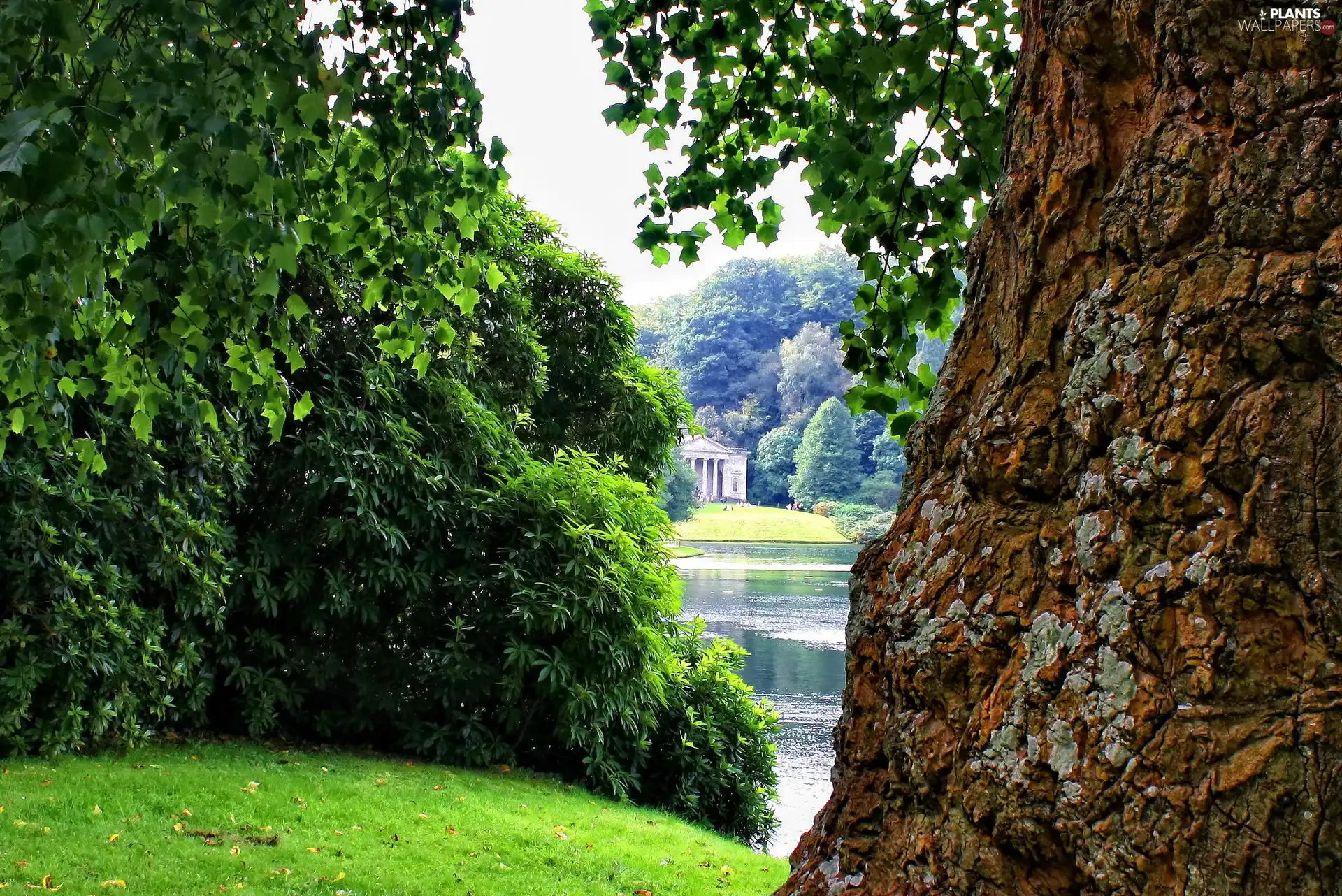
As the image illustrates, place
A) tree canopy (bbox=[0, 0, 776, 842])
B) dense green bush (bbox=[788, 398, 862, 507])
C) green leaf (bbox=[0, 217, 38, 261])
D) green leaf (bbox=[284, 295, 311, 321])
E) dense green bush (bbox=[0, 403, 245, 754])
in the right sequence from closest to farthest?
green leaf (bbox=[0, 217, 38, 261]) → tree canopy (bbox=[0, 0, 776, 842]) → green leaf (bbox=[284, 295, 311, 321]) → dense green bush (bbox=[0, 403, 245, 754]) → dense green bush (bbox=[788, 398, 862, 507])

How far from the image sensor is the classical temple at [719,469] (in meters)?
76.6

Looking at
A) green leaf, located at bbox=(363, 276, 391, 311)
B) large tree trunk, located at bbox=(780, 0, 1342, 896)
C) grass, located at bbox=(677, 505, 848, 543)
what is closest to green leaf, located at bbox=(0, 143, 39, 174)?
large tree trunk, located at bbox=(780, 0, 1342, 896)

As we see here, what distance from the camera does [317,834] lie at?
5703mm

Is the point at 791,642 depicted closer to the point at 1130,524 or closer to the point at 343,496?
the point at 343,496

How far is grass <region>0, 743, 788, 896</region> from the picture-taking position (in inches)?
192

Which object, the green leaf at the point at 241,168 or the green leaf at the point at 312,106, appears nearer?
the green leaf at the point at 241,168

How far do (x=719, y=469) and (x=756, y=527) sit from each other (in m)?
18.6

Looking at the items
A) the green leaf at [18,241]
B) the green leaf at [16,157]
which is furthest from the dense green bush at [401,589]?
the green leaf at [16,157]

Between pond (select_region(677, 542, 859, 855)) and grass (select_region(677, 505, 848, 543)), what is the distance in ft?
41.3

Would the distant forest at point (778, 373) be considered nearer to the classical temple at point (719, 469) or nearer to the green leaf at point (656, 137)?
the classical temple at point (719, 469)

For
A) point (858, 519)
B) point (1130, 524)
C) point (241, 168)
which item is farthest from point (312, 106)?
point (858, 519)

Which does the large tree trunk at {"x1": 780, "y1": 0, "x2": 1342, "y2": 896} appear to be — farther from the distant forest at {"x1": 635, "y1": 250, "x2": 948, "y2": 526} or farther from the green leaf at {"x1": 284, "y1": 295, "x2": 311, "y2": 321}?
the distant forest at {"x1": 635, "y1": 250, "x2": 948, "y2": 526}

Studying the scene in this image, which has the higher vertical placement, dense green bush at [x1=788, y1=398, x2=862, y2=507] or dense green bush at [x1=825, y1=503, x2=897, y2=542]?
dense green bush at [x1=788, y1=398, x2=862, y2=507]

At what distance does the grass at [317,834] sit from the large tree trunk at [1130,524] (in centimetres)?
390
